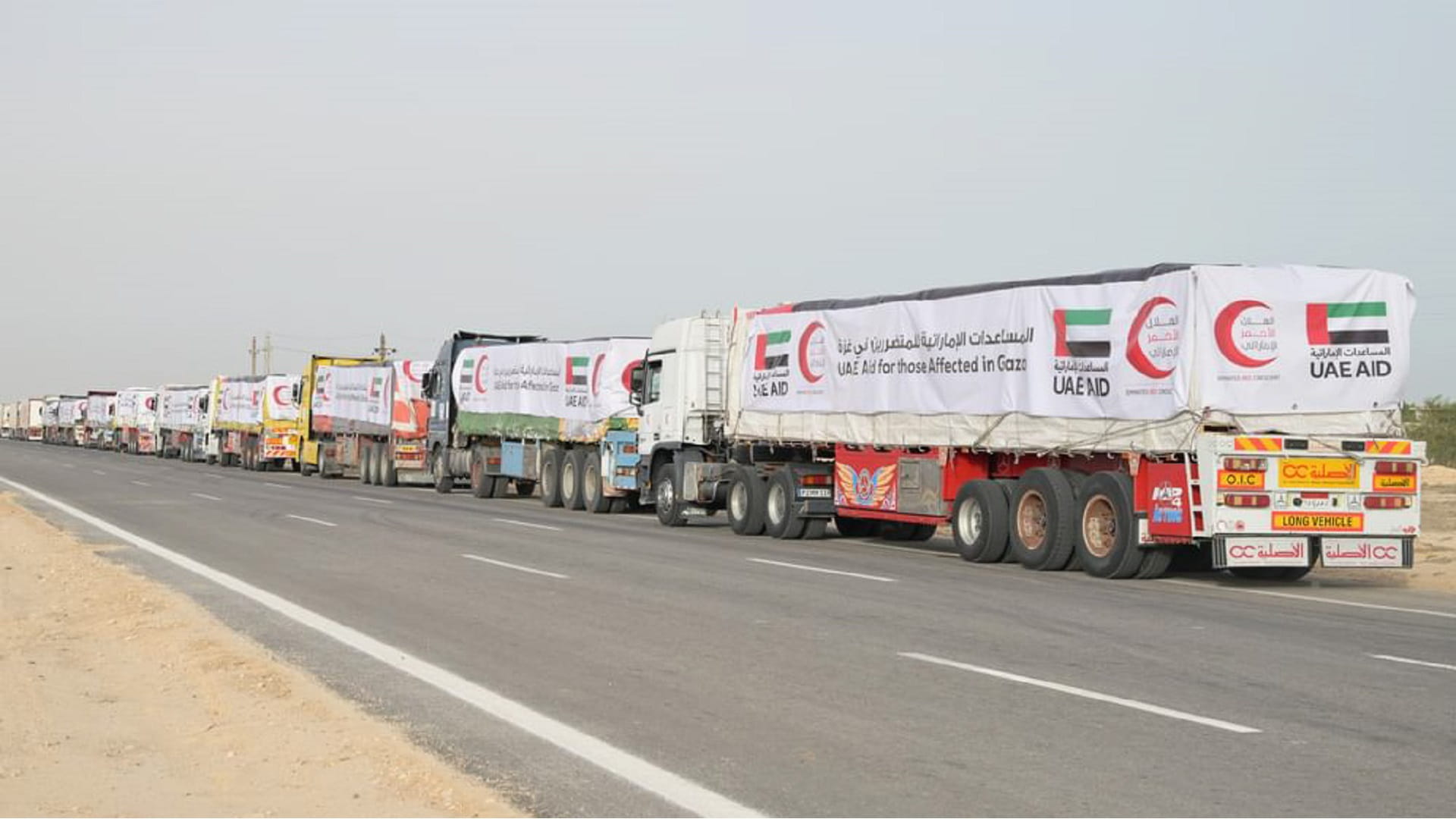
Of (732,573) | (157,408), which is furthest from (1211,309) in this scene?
Result: (157,408)

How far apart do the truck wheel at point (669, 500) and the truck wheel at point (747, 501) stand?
Result: 6.01 feet

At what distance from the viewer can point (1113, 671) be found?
419 inches

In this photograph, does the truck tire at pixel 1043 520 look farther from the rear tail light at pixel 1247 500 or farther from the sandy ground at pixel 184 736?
the sandy ground at pixel 184 736

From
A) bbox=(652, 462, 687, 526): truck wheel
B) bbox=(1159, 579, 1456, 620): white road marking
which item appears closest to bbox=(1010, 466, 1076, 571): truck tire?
bbox=(1159, 579, 1456, 620): white road marking

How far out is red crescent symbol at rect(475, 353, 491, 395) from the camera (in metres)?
39.1

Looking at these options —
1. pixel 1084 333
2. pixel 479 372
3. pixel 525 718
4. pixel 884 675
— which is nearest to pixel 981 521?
pixel 1084 333

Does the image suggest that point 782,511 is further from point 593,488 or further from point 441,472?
point 441,472

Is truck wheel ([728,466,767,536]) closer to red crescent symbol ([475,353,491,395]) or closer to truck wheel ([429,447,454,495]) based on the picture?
red crescent symbol ([475,353,491,395])

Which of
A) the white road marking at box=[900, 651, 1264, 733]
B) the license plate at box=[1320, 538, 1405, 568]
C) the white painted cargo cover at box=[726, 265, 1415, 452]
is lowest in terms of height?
the white road marking at box=[900, 651, 1264, 733]

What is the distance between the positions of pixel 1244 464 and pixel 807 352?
948 cm

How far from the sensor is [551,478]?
35.3 m

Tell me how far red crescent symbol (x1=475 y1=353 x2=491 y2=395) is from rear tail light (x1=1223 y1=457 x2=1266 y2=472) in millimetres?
24564

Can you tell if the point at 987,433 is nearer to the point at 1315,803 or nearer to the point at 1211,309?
the point at 1211,309

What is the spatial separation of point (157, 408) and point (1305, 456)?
248ft
